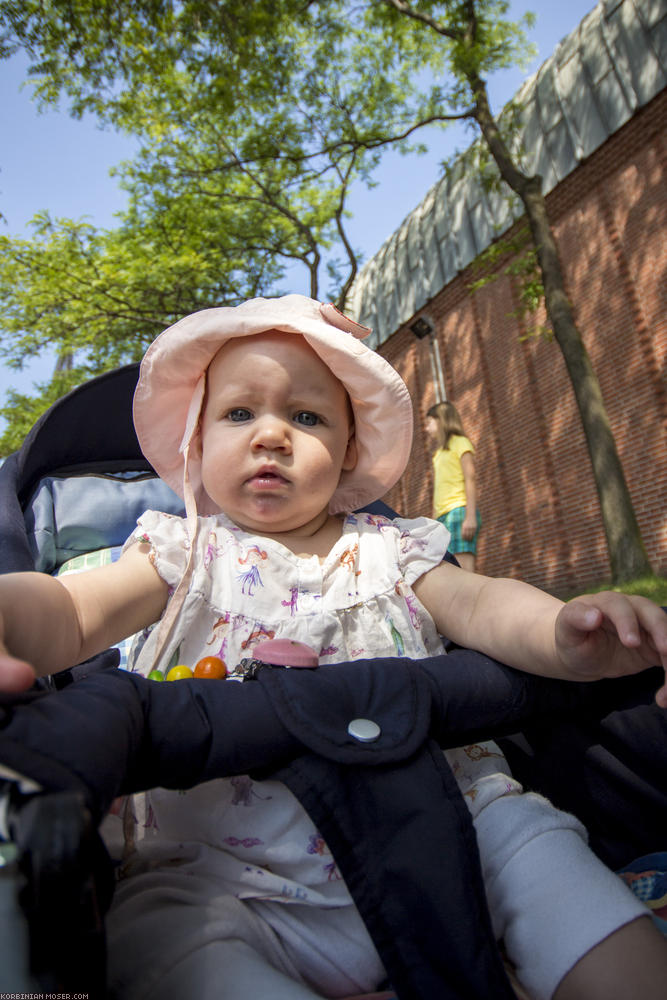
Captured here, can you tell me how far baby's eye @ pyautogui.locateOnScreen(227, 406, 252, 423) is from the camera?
140cm

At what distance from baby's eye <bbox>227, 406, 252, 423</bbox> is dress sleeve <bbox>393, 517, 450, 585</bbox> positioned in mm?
444

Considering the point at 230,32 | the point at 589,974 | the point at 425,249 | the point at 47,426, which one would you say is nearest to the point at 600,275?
the point at 425,249

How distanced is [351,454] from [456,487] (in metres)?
4.11

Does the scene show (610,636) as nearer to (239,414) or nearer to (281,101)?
(239,414)

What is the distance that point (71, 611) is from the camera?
105 centimetres

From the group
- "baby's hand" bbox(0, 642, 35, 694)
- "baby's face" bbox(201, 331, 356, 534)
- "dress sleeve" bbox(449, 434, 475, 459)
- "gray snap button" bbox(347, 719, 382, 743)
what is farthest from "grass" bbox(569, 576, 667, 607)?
"baby's hand" bbox(0, 642, 35, 694)

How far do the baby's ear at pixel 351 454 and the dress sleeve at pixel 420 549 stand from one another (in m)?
0.27

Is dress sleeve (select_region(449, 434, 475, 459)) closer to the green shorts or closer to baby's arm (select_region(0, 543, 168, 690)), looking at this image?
the green shorts

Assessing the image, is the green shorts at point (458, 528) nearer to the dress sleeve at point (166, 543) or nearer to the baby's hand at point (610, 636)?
the dress sleeve at point (166, 543)

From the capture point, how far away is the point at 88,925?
17.8 inches

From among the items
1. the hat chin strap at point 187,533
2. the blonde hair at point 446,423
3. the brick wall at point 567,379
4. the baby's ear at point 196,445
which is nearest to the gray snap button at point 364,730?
the hat chin strap at point 187,533

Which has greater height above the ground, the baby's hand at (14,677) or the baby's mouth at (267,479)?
the baby's mouth at (267,479)

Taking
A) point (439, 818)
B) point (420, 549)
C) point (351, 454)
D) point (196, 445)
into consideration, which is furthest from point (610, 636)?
point (196, 445)

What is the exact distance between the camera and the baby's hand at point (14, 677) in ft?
1.92
